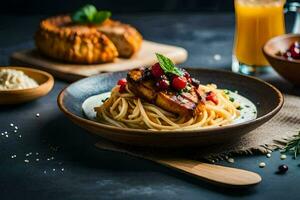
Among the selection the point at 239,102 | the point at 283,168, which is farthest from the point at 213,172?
the point at 239,102

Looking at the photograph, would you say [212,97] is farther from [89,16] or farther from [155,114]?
[89,16]

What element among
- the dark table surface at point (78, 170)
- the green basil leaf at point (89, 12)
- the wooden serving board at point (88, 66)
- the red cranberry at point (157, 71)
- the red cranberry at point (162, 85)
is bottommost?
the wooden serving board at point (88, 66)

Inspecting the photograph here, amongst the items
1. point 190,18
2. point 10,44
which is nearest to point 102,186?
point 10,44

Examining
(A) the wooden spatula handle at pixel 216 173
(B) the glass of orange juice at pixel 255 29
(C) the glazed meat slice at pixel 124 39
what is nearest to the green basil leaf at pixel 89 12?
(C) the glazed meat slice at pixel 124 39

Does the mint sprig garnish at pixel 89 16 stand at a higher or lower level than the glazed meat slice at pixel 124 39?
higher

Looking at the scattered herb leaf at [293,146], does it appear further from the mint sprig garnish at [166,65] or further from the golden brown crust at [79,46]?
the golden brown crust at [79,46]

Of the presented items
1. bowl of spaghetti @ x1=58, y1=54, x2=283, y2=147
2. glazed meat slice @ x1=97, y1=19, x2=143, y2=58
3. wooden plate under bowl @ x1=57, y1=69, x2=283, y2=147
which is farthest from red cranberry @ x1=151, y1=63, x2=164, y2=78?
glazed meat slice @ x1=97, y1=19, x2=143, y2=58

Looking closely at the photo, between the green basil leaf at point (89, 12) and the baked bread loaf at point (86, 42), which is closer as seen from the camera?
the baked bread loaf at point (86, 42)
